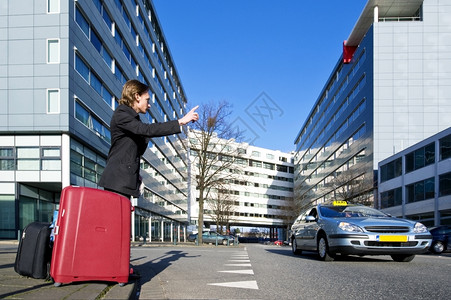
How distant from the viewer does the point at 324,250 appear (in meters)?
9.16

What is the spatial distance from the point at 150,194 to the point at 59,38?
25.8 metres

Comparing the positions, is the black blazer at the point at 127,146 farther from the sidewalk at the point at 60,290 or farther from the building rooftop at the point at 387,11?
the building rooftop at the point at 387,11

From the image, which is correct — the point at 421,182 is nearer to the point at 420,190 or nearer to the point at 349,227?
the point at 420,190

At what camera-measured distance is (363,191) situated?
46500mm

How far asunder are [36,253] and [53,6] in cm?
2420

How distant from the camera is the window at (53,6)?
2521cm

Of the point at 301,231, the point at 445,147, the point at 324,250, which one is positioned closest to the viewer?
the point at 324,250

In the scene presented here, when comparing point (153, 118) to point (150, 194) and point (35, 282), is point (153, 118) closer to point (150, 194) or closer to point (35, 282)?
point (150, 194)

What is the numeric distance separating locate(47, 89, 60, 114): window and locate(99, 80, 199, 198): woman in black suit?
72.5 feet

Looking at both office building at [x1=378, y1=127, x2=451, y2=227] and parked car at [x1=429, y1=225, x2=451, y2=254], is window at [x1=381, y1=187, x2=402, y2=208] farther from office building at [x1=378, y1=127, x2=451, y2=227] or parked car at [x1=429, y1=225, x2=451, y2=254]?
parked car at [x1=429, y1=225, x2=451, y2=254]

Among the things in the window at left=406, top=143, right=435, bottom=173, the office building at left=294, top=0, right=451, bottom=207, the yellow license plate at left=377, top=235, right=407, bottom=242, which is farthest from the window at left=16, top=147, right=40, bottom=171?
the office building at left=294, top=0, right=451, bottom=207

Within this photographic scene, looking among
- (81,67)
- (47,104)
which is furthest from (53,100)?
(81,67)

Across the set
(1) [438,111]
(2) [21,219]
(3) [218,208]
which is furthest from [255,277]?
(3) [218,208]

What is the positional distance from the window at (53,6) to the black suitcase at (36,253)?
77.6ft
